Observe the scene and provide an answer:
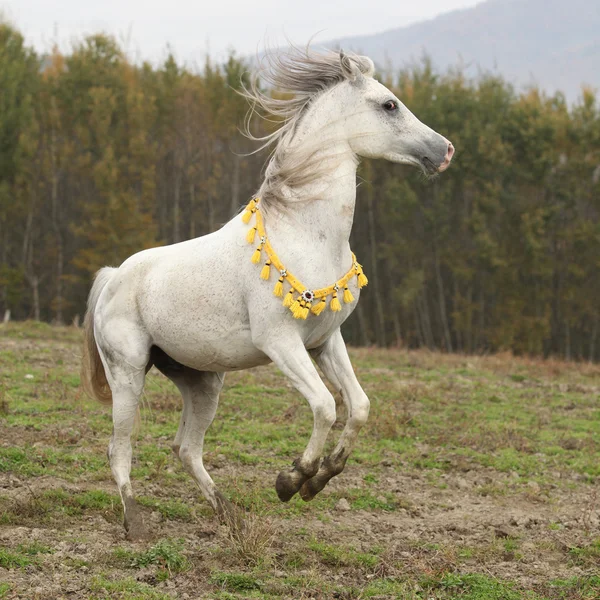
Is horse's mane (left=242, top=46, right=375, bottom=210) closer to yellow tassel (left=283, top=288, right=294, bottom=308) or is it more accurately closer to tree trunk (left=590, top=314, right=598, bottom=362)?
yellow tassel (left=283, top=288, right=294, bottom=308)

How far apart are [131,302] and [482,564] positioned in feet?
8.95

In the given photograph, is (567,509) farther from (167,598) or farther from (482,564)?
(167,598)

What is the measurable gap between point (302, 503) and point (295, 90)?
9.78 feet

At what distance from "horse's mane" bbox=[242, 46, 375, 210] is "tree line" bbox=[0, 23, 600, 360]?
22.1 meters

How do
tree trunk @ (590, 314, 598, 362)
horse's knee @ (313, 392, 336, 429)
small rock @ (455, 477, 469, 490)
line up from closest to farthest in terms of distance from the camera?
horse's knee @ (313, 392, 336, 429) → small rock @ (455, 477, 469, 490) → tree trunk @ (590, 314, 598, 362)

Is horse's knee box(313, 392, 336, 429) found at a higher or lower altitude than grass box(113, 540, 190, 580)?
higher

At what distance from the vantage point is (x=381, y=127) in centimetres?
554

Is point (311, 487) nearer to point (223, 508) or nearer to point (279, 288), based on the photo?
point (223, 508)

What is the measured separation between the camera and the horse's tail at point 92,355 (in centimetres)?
644

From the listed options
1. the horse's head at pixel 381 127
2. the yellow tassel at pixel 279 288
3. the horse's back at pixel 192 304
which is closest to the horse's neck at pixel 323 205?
the horse's head at pixel 381 127

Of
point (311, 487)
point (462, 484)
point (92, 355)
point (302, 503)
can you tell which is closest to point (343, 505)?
point (302, 503)

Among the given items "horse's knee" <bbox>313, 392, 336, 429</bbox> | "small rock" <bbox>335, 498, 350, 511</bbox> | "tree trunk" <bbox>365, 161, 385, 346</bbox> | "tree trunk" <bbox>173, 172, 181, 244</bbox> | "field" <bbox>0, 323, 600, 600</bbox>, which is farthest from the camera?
"tree trunk" <bbox>365, 161, 385, 346</bbox>

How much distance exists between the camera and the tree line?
28.4m

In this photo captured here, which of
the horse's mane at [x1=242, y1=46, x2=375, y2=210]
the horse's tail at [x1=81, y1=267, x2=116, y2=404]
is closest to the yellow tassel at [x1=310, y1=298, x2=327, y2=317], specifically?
the horse's mane at [x1=242, y1=46, x2=375, y2=210]
